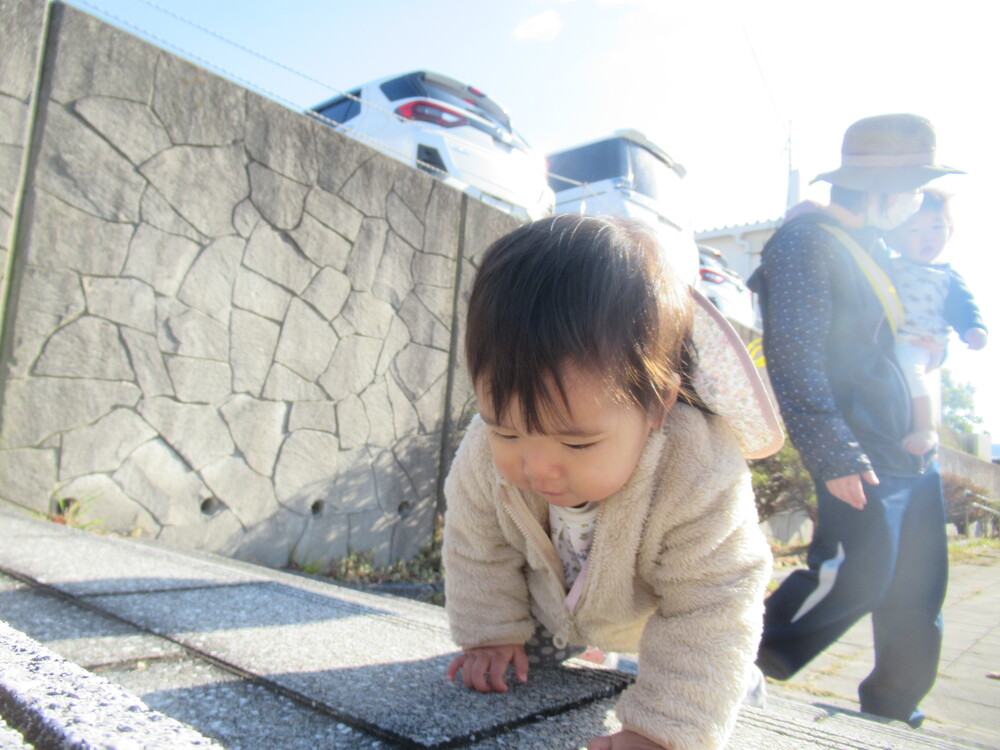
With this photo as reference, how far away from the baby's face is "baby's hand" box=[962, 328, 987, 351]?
0.82ft

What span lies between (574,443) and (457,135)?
193 inches

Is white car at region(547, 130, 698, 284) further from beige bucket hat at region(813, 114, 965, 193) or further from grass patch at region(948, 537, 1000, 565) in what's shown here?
beige bucket hat at region(813, 114, 965, 193)

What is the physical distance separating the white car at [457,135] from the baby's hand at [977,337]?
3.54 m

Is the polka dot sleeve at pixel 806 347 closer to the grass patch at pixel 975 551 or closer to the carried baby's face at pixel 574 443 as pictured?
the carried baby's face at pixel 574 443

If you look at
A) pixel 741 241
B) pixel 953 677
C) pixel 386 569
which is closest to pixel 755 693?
pixel 953 677

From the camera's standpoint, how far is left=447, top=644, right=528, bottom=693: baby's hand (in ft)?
4.48

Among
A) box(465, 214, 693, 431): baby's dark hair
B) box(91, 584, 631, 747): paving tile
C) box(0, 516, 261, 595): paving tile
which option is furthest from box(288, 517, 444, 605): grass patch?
box(465, 214, 693, 431): baby's dark hair

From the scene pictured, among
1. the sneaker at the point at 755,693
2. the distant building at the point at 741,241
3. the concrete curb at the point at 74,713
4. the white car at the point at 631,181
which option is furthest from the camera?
the distant building at the point at 741,241

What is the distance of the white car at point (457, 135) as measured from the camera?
559 centimetres

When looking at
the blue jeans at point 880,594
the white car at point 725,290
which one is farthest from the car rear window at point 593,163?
the blue jeans at point 880,594

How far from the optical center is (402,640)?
5.58 ft

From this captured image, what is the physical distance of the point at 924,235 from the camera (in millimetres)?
2355

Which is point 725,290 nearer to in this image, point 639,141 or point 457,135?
point 639,141

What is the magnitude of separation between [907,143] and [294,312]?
9.13 ft
